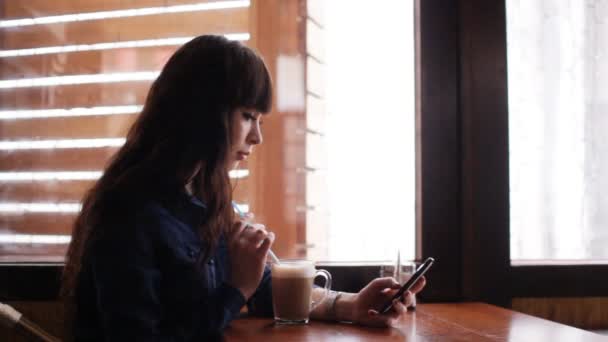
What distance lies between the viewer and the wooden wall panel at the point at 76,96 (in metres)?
1.82

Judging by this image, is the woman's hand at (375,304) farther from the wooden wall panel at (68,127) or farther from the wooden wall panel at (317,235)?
the wooden wall panel at (68,127)

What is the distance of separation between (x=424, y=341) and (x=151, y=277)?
550 millimetres

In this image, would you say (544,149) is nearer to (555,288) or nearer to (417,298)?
(555,288)

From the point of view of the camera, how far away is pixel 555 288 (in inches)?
72.5

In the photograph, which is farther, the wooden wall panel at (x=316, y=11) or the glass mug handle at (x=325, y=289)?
the wooden wall panel at (x=316, y=11)

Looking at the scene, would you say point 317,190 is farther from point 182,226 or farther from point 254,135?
point 182,226

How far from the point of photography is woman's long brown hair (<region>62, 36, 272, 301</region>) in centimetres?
131

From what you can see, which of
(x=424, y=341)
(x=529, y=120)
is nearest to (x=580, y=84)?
(x=529, y=120)

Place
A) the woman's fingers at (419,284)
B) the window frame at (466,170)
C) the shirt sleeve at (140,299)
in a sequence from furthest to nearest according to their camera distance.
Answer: the window frame at (466,170) → the woman's fingers at (419,284) → the shirt sleeve at (140,299)

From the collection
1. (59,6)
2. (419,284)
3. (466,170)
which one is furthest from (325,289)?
(59,6)

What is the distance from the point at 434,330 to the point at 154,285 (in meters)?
0.61

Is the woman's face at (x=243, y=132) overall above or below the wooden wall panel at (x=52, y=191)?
above

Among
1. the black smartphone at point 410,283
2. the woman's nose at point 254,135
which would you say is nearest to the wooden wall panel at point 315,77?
the woman's nose at point 254,135

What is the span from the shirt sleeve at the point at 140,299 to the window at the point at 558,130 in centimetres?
109
